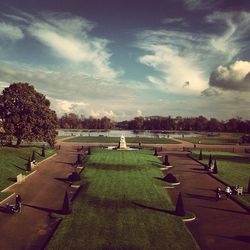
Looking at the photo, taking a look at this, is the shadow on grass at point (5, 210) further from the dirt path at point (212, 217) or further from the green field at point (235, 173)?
the green field at point (235, 173)

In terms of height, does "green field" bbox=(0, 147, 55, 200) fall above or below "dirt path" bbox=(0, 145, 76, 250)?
above

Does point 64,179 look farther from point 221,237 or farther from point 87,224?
point 221,237

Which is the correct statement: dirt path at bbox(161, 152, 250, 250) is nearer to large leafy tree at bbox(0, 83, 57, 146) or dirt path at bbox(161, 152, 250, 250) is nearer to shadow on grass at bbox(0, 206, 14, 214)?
shadow on grass at bbox(0, 206, 14, 214)

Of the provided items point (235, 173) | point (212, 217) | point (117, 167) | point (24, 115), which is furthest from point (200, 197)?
point (24, 115)

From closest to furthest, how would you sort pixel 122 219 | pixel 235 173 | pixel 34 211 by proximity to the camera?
1. pixel 122 219
2. pixel 34 211
3. pixel 235 173

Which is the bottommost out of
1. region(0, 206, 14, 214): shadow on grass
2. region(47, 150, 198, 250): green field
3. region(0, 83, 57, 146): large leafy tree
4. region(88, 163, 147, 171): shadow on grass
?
region(0, 206, 14, 214): shadow on grass

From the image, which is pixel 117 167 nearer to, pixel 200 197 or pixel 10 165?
pixel 10 165

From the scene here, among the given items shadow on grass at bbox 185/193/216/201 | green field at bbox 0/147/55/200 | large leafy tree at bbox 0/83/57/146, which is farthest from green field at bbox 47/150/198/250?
large leafy tree at bbox 0/83/57/146
